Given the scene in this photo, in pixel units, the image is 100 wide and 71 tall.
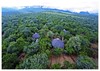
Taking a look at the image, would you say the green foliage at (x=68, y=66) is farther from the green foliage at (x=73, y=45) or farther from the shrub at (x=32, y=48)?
the shrub at (x=32, y=48)

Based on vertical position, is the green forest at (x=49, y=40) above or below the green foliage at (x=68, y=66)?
above

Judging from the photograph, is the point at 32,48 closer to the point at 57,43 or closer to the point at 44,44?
the point at 44,44

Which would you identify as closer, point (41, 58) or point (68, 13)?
point (41, 58)

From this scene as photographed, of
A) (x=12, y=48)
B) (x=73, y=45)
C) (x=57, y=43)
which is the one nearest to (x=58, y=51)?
(x=57, y=43)

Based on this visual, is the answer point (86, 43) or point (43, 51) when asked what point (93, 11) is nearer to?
point (86, 43)

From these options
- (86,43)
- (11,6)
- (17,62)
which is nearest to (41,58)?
(17,62)

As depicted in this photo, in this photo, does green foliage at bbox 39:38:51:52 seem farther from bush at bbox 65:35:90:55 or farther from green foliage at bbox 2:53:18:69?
green foliage at bbox 2:53:18:69

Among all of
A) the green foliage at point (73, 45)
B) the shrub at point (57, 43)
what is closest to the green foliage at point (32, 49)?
the shrub at point (57, 43)
